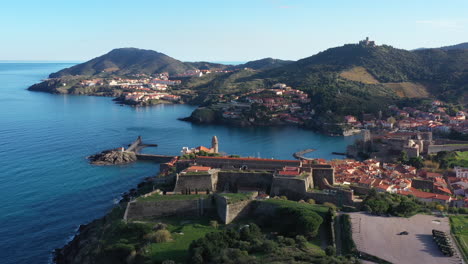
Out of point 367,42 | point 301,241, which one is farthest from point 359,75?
point 301,241

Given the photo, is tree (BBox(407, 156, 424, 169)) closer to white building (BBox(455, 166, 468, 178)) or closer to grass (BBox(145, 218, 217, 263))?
white building (BBox(455, 166, 468, 178))

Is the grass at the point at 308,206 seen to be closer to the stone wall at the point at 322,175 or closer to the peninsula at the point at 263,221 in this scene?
the peninsula at the point at 263,221

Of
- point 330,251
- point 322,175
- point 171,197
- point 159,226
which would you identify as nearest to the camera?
point 330,251

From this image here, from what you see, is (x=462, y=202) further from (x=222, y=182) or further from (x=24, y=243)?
(x=24, y=243)

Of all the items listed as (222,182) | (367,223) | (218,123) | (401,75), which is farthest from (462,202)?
(401,75)

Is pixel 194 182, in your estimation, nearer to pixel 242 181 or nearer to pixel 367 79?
pixel 242 181

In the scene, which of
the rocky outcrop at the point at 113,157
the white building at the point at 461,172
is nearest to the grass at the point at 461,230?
the white building at the point at 461,172

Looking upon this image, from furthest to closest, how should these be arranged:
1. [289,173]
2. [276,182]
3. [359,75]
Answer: [359,75]
[289,173]
[276,182]

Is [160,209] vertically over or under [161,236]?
over
